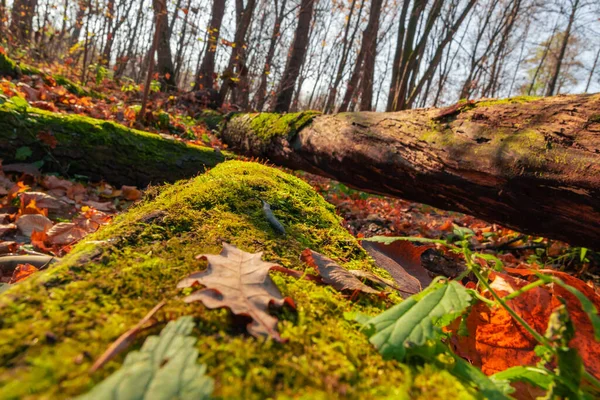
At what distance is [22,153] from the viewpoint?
Result: 306 centimetres

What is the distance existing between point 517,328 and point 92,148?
375 centimetres

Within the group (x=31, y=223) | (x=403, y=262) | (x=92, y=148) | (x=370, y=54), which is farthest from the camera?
(x=370, y=54)

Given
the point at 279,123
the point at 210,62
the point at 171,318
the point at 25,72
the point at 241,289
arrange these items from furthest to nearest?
1. the point at 210,62
2. the point at 25,72
3. the point at 279,123
4. the point at 241,289
5. the point at 171,318

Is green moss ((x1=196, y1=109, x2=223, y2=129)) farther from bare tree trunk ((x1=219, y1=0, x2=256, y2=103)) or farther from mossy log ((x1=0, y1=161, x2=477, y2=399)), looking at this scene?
mossy log ((x1=0, y1=161, x2=477, y2=399))

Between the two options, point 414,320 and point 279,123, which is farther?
point 279,123

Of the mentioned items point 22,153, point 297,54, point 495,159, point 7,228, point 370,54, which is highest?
point 370,54

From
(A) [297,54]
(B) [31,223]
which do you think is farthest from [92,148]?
(A) [297,54]

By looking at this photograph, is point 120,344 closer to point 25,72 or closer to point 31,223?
point 31,223

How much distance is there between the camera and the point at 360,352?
2.35 feet

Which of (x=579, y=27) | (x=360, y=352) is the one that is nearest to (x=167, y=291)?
(x=360, y=352)

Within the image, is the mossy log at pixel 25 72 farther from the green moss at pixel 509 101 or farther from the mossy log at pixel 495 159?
the green moss at pixel 509 101

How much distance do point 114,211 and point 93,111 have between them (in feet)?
9.67

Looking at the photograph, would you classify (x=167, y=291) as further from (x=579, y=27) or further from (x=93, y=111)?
(x=579, y=27)

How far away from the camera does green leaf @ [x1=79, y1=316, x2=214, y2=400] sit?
0.47 meters
